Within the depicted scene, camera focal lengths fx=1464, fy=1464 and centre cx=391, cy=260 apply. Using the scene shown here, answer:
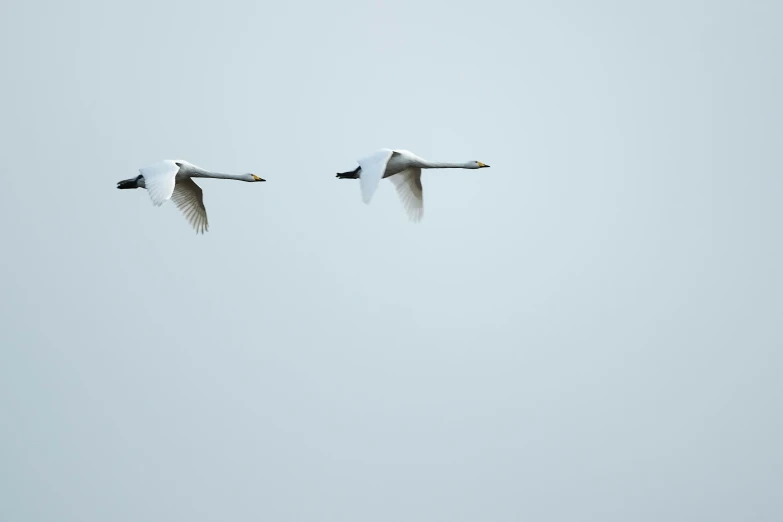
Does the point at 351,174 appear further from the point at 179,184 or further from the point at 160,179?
the point at 160,179

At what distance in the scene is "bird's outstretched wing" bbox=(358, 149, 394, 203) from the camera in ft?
114

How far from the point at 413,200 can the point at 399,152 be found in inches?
173

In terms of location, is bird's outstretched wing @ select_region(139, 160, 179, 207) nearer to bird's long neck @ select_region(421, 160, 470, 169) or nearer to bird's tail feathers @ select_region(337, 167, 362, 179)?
bird's tail feathers @ select_region(337, 167, 362, 179)

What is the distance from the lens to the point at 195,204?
4191 cm

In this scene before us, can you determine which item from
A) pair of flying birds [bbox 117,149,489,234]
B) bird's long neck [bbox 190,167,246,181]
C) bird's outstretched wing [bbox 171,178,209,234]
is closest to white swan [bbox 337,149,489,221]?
pair of flying birds [bbox 117,149,489,234]

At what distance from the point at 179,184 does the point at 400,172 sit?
6.49 meters

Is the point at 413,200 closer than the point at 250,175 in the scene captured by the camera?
No

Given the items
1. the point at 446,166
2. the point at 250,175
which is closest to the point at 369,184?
the point at 250,175

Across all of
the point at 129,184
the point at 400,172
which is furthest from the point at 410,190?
the point at 129,184

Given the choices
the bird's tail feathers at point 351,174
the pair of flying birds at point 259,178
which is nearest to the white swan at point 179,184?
the pair of flying birds at point 259,178

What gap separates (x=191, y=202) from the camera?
41.8 metres

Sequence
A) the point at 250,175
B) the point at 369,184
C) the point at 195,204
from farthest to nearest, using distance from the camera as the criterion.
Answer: the point at 195,204 < the point at 250,175 < the point at 369,184

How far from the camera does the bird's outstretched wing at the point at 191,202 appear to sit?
4150 cm

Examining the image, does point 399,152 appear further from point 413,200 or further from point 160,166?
point 160,166
